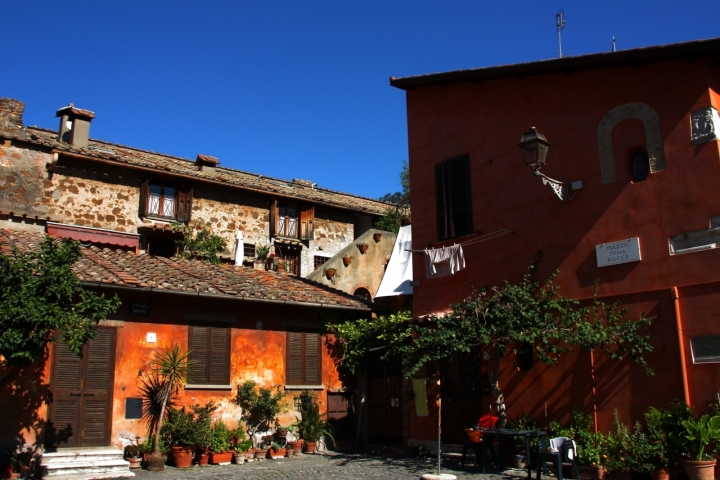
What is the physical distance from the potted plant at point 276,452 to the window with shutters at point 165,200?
43.5 ft

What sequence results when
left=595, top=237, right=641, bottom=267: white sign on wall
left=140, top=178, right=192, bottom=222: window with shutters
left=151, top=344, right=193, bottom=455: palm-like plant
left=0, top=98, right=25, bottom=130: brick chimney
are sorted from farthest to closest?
left=140, top=178, right=192, bottom=222: window with shutters < left=0, top=98, right=25, bottom=130: brick chimney < left=151, top=344, right=193, bottom=455: palm-like plant < left=595, top=237, right=641, bottom=267: white sign on wall

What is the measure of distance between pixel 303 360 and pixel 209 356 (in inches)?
99.3

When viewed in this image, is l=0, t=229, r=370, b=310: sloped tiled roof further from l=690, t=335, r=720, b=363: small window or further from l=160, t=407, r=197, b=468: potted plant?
l=690, t=335, r=720, b=363: small window

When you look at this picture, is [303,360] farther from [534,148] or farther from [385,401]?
[534,148]

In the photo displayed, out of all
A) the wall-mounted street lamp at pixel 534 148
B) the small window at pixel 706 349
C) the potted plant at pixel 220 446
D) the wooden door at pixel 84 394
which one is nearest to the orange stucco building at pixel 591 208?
the small window at pixel 706 349

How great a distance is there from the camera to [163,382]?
562 inches

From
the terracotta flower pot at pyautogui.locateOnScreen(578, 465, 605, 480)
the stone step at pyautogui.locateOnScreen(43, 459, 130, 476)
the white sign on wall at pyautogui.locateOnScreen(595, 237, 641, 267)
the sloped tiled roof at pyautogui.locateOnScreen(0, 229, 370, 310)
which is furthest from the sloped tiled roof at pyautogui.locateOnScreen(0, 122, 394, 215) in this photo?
the terracotta flower pot at pyautogui.locateOnScreen(578, 465, 605, 480)

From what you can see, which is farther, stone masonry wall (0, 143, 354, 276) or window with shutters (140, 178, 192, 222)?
window with shutters (140, 178, 192, 222)

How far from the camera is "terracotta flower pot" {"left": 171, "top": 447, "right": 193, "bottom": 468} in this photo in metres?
13.5

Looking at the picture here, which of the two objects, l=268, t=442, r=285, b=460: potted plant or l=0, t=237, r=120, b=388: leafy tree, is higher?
l=0, t=237, r=120, b=388: leafy tree

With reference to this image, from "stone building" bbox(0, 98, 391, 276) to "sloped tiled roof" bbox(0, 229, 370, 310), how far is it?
3996 millimetres

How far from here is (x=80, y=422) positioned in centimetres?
1320

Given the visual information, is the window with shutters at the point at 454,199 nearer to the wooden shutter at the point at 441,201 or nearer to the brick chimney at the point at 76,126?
the wooden shutter at the point at 441,201

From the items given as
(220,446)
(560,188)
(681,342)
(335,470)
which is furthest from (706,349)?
(220,446)
